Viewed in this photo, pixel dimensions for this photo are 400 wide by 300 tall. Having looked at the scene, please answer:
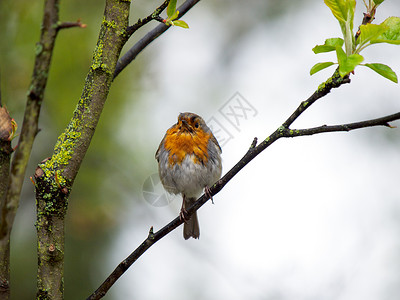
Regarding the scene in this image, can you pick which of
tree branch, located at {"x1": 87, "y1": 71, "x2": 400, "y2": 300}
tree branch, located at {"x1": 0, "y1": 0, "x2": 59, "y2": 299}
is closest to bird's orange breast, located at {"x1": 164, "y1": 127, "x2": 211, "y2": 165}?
tree branch, located at {"x1": 87, "y1": 71, "x2": 400, "y2": 300}

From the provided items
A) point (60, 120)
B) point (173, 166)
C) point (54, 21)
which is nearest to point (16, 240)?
point (60, 120)

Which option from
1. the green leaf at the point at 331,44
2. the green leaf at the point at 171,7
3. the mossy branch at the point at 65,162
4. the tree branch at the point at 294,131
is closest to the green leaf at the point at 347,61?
the green leaf at the point at 331,44

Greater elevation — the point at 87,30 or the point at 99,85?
the point at 87,30

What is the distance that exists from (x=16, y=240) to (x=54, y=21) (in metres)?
3.85

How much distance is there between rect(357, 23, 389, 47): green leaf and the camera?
1.73 metres

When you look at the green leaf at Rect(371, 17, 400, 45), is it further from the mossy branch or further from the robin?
the robin

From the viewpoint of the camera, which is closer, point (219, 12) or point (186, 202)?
point (186, 202)

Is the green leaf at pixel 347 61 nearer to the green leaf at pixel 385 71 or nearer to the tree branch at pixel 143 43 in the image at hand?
the green leaf at pixel 385 71

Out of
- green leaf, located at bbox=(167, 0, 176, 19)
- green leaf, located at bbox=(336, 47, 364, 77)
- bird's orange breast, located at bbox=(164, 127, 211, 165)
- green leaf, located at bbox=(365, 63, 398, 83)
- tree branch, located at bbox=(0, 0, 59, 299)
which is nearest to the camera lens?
tree branch, located at bbox=(0, 0, 59, 299)

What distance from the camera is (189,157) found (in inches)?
177

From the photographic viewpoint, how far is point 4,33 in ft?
12.1

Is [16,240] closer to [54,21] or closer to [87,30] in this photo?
[87,30]

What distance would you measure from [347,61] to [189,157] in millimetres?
2898

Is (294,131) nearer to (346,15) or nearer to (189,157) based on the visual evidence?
(346,15)
